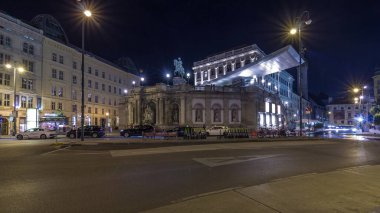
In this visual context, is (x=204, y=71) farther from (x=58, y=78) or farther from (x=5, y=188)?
(x=5, y=188)

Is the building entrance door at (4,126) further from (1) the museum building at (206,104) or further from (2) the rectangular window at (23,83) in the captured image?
(1) the museum building at (206,104)

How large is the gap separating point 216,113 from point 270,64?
62.1 feet

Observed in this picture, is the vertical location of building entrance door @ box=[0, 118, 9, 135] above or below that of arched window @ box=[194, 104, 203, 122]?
below

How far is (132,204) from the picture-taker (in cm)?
682

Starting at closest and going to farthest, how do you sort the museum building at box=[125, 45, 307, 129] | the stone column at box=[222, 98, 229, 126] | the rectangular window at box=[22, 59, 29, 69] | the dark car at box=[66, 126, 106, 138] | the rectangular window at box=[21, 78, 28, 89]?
1. the dark car at box=[66, 126, 106, 138]
2. the museum building at box=[125, 45, 307, 129]
3. the stone column at box=[222, 98, 229, 126]
4. the rectangular window at box=[21, 78, 28, 89]
5. the rectangular window at box=[22, 59, 29, 69]

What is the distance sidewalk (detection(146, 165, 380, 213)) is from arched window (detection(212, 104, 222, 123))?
135 ft

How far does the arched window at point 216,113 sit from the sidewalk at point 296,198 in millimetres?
41164

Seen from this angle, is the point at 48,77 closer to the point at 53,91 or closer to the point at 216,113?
the point at 53,91

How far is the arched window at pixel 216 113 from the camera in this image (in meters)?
50.1

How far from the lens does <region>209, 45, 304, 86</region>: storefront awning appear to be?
5355 cm

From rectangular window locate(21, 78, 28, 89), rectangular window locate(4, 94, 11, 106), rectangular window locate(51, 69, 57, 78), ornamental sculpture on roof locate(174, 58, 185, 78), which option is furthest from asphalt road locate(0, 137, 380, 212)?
ornamental sculpture on roof locate(174, 58, 185, 78)

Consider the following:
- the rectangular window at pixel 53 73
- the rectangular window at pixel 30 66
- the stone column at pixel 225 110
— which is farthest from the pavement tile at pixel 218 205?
the rectangular window at pixel 53 73

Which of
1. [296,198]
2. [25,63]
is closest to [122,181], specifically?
[296,198]

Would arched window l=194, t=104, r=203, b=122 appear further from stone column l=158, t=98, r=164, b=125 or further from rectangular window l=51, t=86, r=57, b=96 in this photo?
rectangular window l=51, t=86, r=57, b=96
